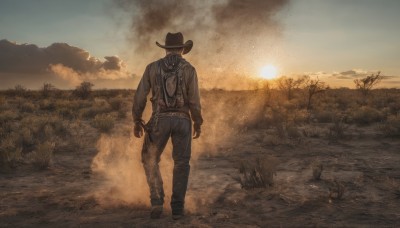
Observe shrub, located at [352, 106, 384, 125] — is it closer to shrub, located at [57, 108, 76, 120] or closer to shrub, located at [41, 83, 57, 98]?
shrub, located at [57, 108, 76, 120]

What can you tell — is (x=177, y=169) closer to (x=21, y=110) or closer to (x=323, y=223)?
(x=323, y=223)

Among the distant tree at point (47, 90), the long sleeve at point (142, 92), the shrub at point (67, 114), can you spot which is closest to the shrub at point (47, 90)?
the distant tree at point (47, 90)

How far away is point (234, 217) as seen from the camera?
4.92 m

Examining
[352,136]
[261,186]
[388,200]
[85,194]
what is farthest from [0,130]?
[388,200]

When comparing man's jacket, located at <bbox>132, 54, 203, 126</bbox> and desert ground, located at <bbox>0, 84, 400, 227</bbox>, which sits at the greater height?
man's jacket, located at <bbox>132, 54, 203, 126</bbox>

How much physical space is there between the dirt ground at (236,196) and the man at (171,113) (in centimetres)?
37

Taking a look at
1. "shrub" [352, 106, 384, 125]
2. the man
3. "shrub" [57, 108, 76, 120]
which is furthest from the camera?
"shrub" [57, 108, 76, 120]

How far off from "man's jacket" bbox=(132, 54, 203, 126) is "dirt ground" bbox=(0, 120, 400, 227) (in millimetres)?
1237

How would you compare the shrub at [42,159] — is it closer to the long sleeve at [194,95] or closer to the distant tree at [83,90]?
the long sleeve at [194,95]

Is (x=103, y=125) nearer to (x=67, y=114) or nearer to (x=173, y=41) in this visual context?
(x=67, y=114)

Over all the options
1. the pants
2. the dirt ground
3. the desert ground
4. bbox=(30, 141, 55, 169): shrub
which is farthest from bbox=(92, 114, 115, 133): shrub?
the pants

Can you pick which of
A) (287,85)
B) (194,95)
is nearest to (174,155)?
(194,95)

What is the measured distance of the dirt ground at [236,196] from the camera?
4797 mm

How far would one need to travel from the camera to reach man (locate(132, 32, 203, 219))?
4797 mm
